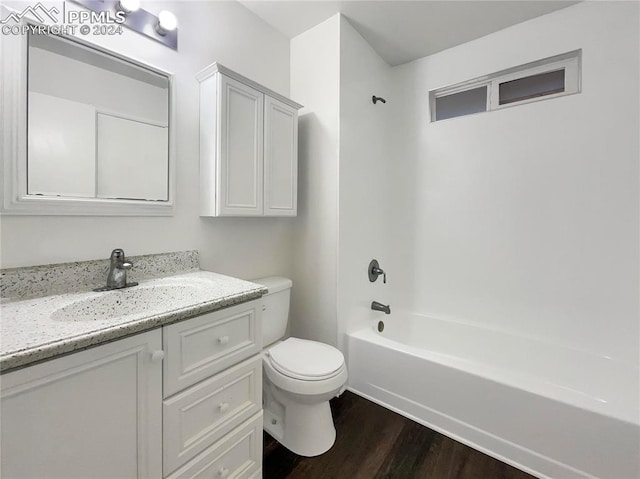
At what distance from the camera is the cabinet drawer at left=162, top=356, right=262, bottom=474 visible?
0.93 m

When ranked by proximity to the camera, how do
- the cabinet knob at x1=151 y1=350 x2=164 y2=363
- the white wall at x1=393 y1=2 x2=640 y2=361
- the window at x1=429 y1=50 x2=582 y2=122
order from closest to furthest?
the cabinet knob at x1=151 y1=350 x2=164 y2=363
the white wall at x1=393 y1=2 x2=640 y2=361
the window at x1=429 y1=50 x2=582 y2=122

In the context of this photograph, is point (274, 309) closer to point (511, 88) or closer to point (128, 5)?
point (128, 5)

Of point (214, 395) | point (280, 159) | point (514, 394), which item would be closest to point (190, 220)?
point (280, 159)

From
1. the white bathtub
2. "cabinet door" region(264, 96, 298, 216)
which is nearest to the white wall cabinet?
"cabinet door" region(264, 96, 298, 216)

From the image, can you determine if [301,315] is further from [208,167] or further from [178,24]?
[178,24]

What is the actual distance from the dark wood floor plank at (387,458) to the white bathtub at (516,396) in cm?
8

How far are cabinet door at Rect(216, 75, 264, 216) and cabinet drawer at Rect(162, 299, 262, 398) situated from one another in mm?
639

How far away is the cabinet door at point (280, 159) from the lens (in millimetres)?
1729

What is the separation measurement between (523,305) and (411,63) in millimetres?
2106

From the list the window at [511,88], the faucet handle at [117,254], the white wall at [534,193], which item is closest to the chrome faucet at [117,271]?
the faucet handle at [117,254]

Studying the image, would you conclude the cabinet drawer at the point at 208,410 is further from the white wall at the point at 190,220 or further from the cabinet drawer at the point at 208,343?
the white wall at the point at 190,220

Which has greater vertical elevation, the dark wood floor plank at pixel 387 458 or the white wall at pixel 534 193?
the white wall at pixel 534 193

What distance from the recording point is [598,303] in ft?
5.76

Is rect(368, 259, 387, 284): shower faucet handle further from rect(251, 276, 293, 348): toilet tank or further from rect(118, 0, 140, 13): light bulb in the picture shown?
rect(118, 0, 140, 13): light bulb
